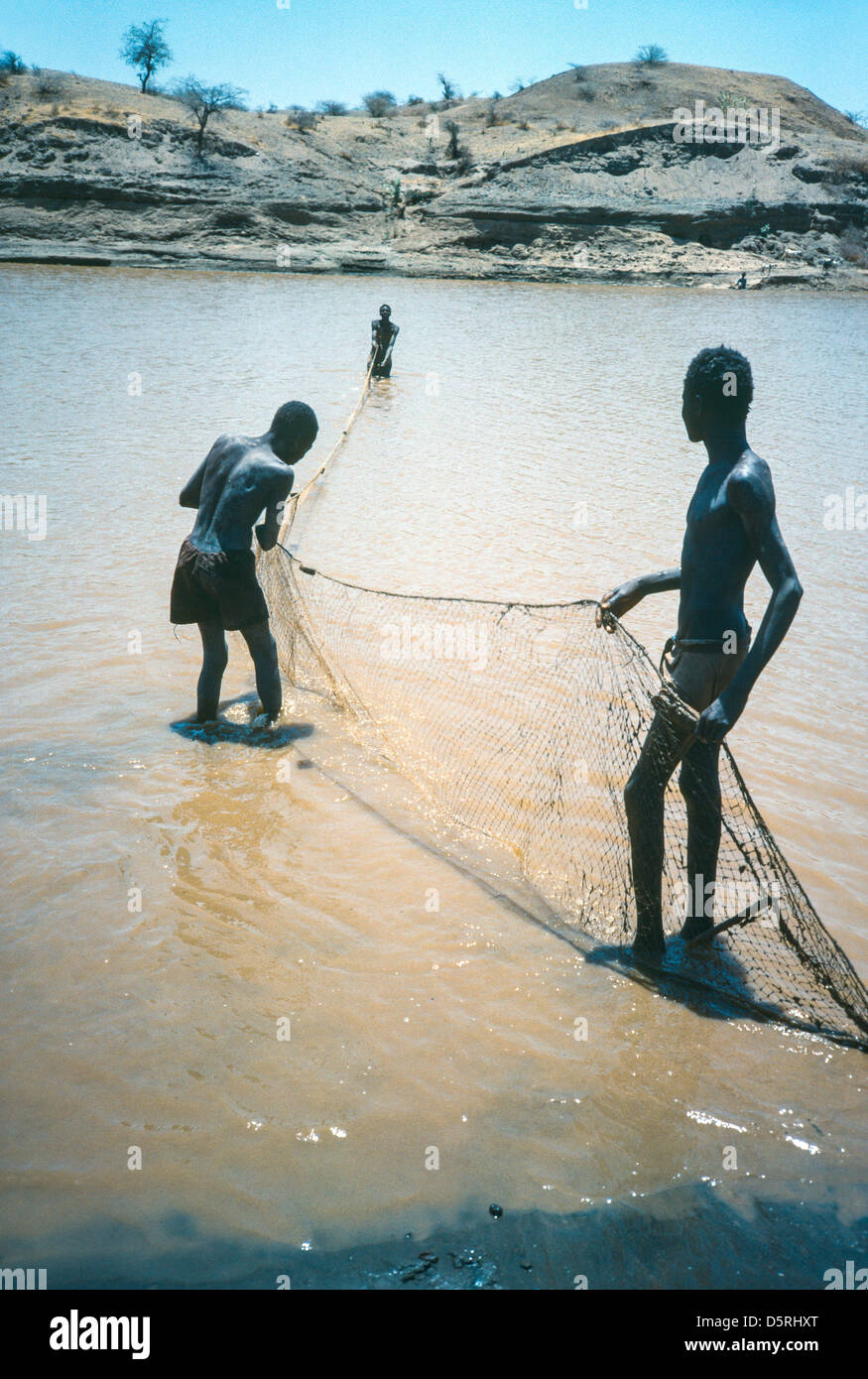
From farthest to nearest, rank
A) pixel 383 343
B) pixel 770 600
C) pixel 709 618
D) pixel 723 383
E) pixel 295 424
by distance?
1. pixel 383 343
2. pixel 295 424
3. pixel 709 618
4. pixel 723 383
5. pixel 770 600

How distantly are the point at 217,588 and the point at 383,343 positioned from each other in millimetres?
10882

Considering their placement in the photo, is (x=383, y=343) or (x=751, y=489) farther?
(x=383, y=343)

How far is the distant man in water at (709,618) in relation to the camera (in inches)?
102

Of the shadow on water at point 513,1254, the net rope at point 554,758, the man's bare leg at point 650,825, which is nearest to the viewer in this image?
the shadow on water at point 513,1254

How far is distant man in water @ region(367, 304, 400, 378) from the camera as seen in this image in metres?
13.7

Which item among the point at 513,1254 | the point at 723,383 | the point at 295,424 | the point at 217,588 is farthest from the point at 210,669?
the point at 513,1254

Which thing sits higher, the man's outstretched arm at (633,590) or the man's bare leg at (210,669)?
the man's outstretched arm at (633,590)

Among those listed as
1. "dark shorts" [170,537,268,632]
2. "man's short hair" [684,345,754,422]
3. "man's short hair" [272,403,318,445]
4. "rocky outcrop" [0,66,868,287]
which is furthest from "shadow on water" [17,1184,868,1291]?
"rocky outcrop" [0,66,868,287]

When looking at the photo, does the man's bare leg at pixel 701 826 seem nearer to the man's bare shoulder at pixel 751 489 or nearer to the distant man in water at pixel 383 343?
the man's bare shoulder at pixel 751 489

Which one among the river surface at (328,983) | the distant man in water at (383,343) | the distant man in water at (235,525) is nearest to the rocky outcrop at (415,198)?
the distant man in water at (383,343)

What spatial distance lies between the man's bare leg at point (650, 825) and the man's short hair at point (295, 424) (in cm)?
214

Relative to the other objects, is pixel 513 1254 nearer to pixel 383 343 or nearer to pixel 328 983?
pixel 328 983

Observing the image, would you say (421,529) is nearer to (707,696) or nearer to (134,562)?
(134,562)

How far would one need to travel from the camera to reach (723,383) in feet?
8.87
